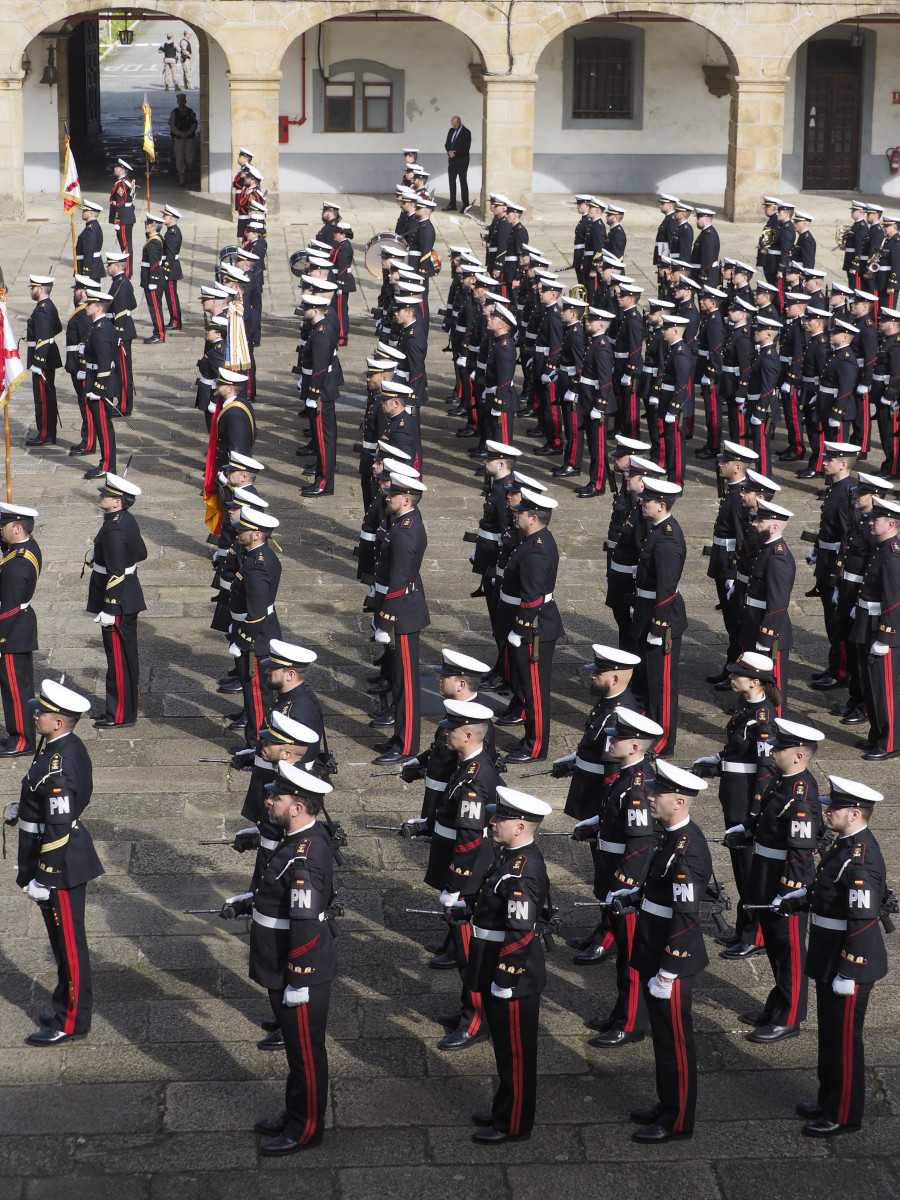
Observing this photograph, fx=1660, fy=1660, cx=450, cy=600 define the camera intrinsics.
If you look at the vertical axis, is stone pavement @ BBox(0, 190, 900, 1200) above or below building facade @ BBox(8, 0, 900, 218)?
below

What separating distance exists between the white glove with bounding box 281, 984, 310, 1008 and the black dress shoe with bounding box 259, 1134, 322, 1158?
20.7 inches

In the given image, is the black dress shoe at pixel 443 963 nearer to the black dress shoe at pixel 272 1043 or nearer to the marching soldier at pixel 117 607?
the black dress shoe at pixel 272 1043

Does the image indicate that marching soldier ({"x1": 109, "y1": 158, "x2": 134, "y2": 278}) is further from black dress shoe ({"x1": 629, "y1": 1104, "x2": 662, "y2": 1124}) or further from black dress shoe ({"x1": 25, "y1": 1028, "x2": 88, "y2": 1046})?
black dress shoe ({"x1": 629, "y1": 1104, "x2": 662, "y2": 1124})

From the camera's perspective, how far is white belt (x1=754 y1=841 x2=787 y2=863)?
7.38 metres

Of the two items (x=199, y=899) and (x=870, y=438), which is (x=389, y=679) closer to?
(x=199, y=899)

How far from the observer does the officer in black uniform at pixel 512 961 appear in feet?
21.2

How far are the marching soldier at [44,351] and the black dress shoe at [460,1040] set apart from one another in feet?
32.0

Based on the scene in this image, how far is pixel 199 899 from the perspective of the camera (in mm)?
8289

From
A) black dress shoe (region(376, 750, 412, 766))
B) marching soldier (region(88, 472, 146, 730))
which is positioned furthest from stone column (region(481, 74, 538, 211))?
black dress shoe (region(376, 750, 412, 766))

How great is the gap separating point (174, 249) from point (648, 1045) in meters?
13.8

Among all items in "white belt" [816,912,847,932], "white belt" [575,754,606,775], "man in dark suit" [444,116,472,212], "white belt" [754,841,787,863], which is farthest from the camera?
"man in dark suit" [444,116,472,212]

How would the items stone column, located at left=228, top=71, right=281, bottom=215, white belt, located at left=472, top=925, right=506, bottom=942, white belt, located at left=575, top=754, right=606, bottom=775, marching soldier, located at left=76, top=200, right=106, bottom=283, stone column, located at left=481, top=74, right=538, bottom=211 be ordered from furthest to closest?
stone column, located at left=481, top=74, right=538, bottom=211
stone column, located at left=228, top=71, right=281, bottom=215
marching soldier, located at left=76, top=200, right=106, bottom=283
white belt, located at left=575, top=754, right=606, bottom=775
white belt, located at left=472, top=925, right=506, bottom=942

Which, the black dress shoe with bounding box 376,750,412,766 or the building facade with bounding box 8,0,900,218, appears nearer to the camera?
the black dress shoe with bounding box 376,750,412,766

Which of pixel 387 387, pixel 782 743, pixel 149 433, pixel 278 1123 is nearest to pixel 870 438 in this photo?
pixel 387 387
